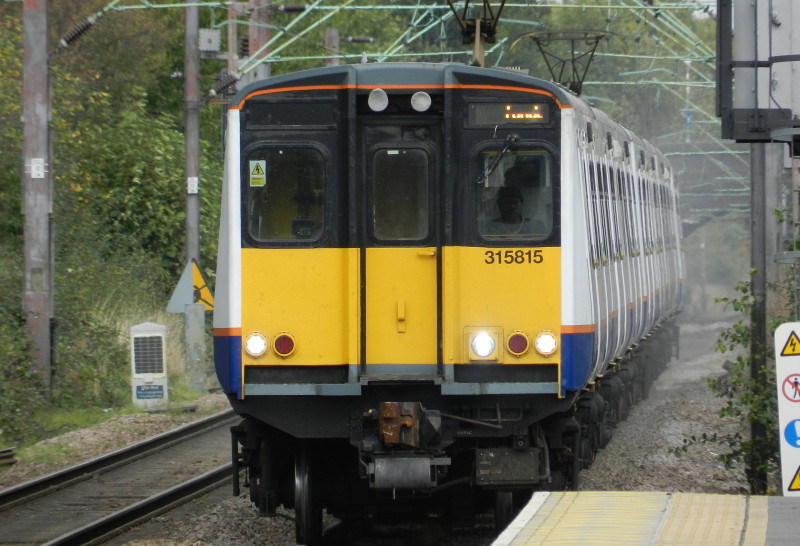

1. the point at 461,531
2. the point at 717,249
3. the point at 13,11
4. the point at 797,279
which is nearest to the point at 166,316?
the point at 13,11

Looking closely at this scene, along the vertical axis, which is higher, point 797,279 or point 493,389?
point 797,279

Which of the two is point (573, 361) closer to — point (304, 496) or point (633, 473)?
point (304, 496)

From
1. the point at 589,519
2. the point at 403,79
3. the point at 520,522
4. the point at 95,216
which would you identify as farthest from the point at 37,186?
the point at 589,519

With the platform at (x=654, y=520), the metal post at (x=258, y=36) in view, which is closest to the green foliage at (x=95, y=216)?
the metal post at (x=258, y=36)

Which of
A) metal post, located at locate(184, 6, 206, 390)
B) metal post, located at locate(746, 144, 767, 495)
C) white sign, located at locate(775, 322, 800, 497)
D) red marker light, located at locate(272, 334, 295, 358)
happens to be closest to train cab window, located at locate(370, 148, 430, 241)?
red marker light, located at locate(272, 334, 295, 358)

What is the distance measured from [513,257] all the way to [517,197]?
0.40 meters

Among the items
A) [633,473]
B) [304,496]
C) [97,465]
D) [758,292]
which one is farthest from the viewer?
[97,465]

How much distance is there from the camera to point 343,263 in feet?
30.5

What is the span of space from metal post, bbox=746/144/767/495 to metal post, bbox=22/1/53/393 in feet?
30.6

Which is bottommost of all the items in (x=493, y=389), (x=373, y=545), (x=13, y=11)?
(x=373, y=545)

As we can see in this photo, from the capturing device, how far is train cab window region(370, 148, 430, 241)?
9367 mm

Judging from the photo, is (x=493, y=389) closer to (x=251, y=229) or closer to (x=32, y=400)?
(x=251, y=229)

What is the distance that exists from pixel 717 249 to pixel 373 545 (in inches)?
2348

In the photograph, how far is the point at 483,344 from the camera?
9.24 m
